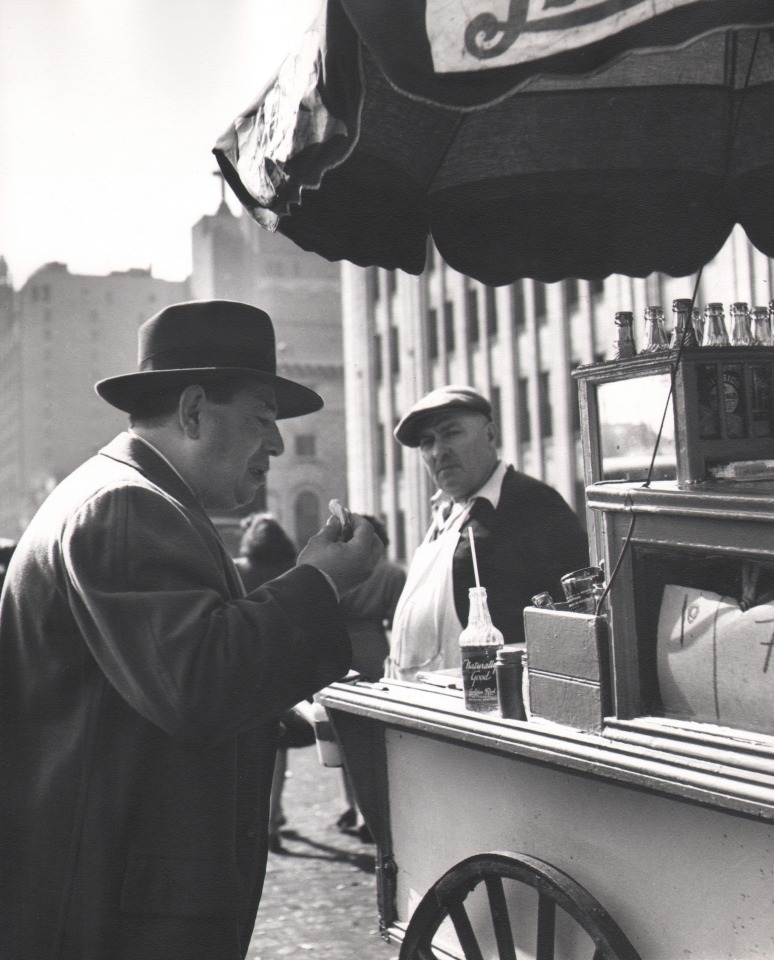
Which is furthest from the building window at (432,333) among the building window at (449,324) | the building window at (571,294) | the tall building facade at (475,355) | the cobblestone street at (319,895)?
the cobblestone street at (319,895)

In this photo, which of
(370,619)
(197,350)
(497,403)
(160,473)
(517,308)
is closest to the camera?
(160,473)

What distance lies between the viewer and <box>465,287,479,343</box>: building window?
3189cm

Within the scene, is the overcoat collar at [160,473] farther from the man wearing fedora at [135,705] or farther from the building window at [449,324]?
the building window at [449,324]

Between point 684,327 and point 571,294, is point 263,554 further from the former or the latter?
point 571,294

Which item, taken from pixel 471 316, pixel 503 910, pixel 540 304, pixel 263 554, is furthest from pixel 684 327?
pixel 471 316

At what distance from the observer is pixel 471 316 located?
32031 millimetres

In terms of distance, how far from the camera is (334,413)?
61469mm

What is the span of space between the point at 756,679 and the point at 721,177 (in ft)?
6.94

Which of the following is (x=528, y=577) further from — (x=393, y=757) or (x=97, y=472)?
(x=97, y=472)

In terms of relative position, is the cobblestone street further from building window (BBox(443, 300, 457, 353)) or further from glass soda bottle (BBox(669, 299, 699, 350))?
building window (BBox(443, 300, 457, 353))

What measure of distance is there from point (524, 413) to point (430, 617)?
25737 millimetres

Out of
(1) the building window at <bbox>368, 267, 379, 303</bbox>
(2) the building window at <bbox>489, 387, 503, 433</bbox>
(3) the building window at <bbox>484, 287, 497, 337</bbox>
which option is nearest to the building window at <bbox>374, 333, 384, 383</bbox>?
(1) the building window at <bbox>368, 267, 379, 303</bbox>

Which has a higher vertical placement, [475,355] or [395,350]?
[395,350]

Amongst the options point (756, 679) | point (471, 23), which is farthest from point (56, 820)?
point (471, 23)
